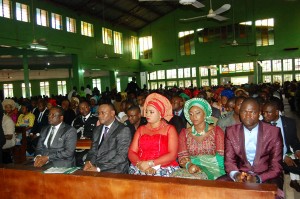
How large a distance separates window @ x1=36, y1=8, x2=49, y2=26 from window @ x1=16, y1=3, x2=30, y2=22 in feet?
2.30

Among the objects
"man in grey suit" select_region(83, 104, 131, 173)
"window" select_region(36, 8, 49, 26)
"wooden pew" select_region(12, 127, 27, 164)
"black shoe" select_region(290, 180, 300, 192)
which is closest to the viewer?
"man in grey suit" select_region(83, 104, 131, 173)

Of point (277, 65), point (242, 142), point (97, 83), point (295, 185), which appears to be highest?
point (277, 65)

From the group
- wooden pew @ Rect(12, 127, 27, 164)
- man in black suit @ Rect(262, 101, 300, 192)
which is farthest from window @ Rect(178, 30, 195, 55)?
man in black suit @ Rect(262, 101, 300, 192)

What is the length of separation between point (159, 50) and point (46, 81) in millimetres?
11277

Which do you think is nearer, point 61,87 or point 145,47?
point 61,87

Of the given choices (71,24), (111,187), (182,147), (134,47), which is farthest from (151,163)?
(134,47)

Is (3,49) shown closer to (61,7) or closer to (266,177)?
(61,7)

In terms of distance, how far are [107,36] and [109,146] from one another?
789 inches

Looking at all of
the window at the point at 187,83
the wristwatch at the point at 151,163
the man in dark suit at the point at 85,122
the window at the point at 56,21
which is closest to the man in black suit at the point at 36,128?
the man in dark suit at the point at 85,122

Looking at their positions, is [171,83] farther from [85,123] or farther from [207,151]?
[207,151]

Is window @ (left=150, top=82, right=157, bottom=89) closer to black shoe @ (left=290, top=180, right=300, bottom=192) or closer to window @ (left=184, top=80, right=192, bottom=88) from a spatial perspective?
window @ (left=184, top=80, right=192, bottom=88)

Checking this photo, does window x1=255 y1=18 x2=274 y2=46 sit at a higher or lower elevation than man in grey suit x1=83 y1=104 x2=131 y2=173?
higher

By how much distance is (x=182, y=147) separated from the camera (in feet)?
11.0

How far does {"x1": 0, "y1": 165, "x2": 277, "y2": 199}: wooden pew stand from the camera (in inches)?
72.1
